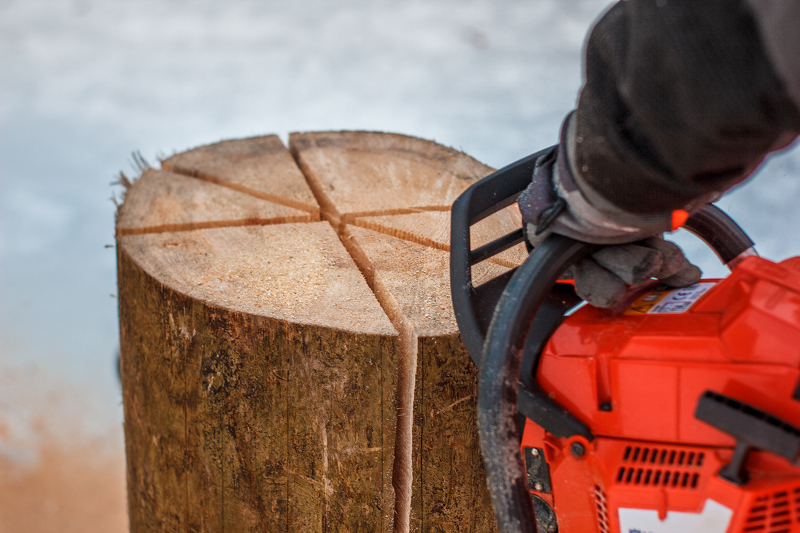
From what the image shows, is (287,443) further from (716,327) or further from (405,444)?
(716,327)

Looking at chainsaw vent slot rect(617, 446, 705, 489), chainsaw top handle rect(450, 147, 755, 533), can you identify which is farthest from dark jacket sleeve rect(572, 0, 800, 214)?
chainsaw vent slot rect(617, 446, 705, 489)

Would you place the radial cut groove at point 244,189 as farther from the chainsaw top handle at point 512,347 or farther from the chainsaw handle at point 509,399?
the chainsaw handle at point 509,399

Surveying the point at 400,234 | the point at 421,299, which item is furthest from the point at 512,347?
the point at 400,234

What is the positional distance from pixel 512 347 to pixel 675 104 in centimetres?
33

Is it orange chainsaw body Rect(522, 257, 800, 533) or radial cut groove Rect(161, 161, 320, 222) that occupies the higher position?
radial cut groove Rect(161, 161, 320, 222)

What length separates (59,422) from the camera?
2.97 meters

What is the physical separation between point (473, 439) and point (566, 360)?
319 mm

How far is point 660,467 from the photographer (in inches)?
28.3

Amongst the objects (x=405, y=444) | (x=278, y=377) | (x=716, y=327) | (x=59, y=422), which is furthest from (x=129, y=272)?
Result: (x=59, y=422)

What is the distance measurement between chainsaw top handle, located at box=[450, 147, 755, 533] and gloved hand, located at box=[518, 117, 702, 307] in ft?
0.09

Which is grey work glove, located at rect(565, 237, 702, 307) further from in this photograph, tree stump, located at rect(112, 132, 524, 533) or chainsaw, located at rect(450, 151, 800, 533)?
tree stump, located at rect(112, 132, 524, 533)

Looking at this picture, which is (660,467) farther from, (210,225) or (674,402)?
(210,225)

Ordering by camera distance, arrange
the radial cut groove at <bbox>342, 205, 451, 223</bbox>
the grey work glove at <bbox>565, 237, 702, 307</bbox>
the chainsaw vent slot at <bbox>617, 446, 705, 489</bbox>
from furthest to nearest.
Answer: the radial cut groove at <bbox>342, 205, 451, 223</bbox> < the grey work glove at <bbox>565, 237, 702, 307</bbox> < the chainsaw vent slot at <bbox>617, 446, 705, 489</bbox>

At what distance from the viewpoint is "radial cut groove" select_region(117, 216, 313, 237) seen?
1.46m
